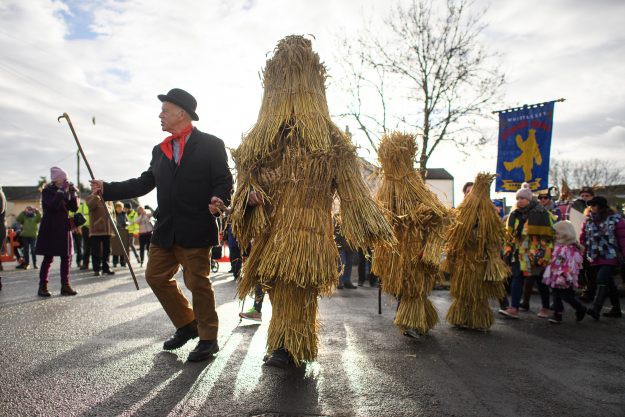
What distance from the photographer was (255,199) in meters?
3.63

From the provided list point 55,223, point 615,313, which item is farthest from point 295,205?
point 615,313

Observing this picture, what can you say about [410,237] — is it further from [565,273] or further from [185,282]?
[565,273]

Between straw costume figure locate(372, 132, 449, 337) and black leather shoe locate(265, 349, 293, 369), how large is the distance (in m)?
1.83

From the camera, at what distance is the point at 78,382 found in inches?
128

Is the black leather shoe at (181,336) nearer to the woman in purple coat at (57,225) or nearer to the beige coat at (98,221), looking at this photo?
the woman in purple coat at (57,225)

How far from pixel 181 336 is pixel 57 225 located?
461cm

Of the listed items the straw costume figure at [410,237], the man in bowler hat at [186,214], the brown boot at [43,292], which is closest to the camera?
the man in bowler hat at [186,214]

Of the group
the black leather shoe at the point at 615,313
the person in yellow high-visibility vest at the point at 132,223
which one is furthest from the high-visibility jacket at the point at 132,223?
the black leather shoe at the point at 615,313

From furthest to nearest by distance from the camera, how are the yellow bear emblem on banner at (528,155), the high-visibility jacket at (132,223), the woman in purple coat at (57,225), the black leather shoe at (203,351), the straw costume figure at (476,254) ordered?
the high-visibility jacket at (132,223) < the yellow bear emblem on banner at (528,155) < the woman in purple coat at (57,225) < the straw costume figure at (476,254) < the black leather shoe at (203,351)

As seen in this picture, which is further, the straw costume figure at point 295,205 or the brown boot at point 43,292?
the brown boot at point 43,292

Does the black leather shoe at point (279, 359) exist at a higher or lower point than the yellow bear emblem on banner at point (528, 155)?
lower

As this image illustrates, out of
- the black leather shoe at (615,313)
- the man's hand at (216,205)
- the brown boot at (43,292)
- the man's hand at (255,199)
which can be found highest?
the man's hand at (255,199)

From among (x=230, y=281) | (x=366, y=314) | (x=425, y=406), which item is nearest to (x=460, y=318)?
(x=366, y=314)

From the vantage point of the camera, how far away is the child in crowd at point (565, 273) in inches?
255
